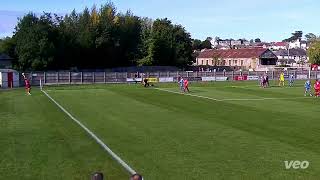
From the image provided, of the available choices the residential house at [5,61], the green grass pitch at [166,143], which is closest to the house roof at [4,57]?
the residential house at [5,61]

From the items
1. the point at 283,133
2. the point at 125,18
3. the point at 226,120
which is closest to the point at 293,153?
the point at 283,133

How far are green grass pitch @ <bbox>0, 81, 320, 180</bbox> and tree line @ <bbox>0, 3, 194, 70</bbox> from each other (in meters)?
61.4

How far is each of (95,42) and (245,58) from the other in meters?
64.7

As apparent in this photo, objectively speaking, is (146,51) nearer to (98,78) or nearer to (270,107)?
(98,78)

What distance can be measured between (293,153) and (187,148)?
11.3ft

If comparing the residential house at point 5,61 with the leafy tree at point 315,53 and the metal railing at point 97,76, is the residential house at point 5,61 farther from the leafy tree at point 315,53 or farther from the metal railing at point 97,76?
the leafy tree at point 315,53

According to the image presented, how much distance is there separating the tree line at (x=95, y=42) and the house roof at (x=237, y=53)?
36.2 m

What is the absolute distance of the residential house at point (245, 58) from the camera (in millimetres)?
145500

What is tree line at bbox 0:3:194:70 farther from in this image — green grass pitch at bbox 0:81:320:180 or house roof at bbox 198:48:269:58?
green grass pitch at bbox 0:81:320:180

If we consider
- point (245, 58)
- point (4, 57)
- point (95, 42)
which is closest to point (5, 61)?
point (4, 57)

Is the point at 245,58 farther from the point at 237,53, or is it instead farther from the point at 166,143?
the point at 166,143

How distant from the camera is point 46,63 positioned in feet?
292

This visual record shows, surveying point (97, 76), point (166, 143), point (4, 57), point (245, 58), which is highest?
point (245, 58)

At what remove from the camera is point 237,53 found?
15750 centimetres
